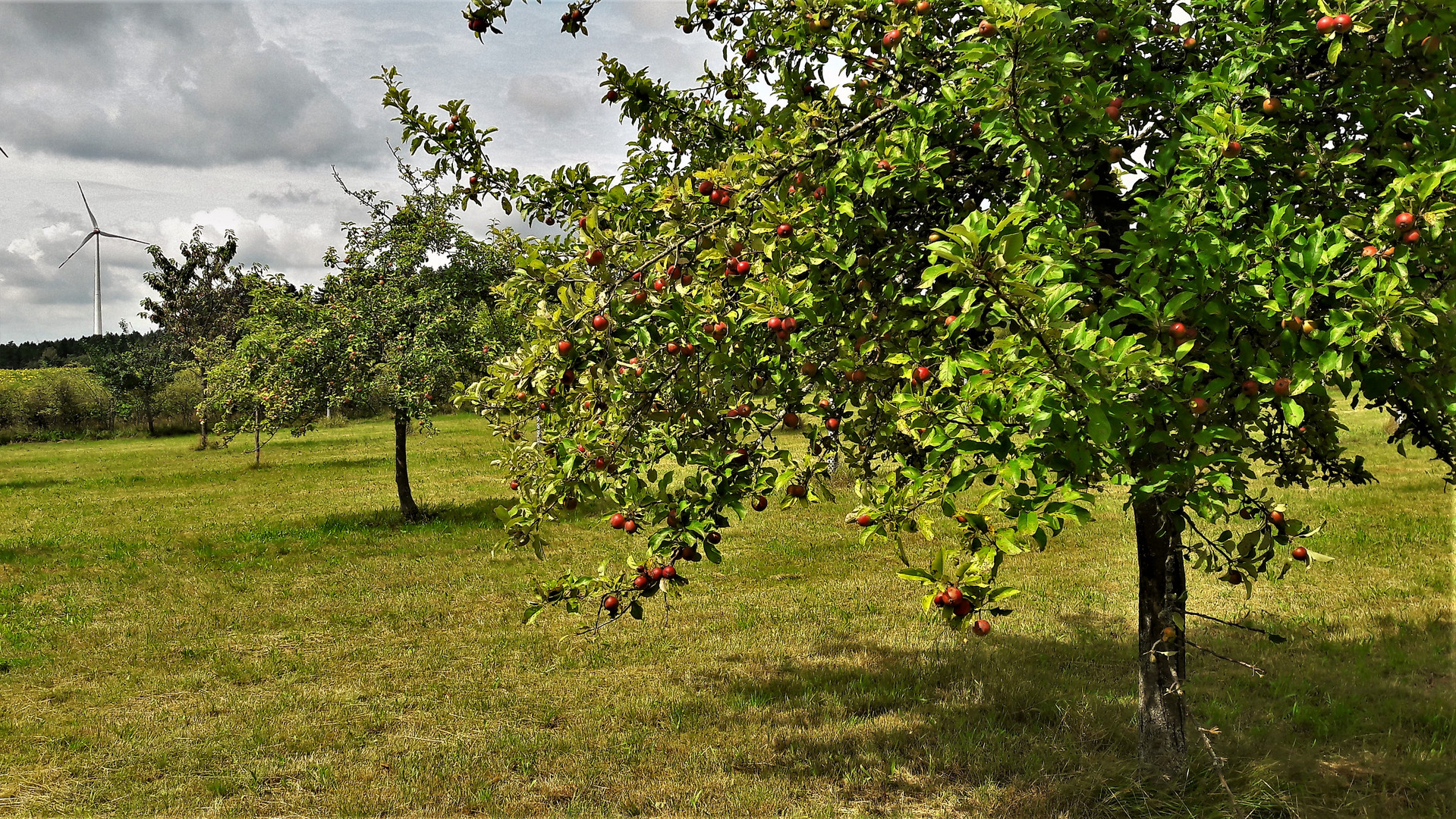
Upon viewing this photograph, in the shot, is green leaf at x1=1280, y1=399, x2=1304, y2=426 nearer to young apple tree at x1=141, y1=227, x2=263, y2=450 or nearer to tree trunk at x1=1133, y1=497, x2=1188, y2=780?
tree trunk at x1=1133, y1=497, x2=1188, y2=780

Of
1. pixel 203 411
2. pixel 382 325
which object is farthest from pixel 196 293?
pixel 382 325

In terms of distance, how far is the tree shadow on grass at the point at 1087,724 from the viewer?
17.8 feet

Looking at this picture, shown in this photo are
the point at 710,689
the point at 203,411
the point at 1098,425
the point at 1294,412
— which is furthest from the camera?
the point at 203,411

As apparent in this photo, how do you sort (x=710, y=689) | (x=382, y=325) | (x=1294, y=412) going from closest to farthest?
(x=1294, y=412)
(x=710, y=689)
(x=382, y=325)

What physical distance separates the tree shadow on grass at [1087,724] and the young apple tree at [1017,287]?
5.39 ft

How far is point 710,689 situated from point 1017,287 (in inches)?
227

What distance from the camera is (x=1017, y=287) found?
2.95 meters

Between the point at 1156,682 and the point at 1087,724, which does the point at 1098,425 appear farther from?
the point at 1087,724

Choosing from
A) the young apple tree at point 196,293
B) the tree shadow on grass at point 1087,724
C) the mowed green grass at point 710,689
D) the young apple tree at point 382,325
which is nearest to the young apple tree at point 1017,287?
the tree shadow on grass at point 1087,724

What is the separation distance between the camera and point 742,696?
746 cm

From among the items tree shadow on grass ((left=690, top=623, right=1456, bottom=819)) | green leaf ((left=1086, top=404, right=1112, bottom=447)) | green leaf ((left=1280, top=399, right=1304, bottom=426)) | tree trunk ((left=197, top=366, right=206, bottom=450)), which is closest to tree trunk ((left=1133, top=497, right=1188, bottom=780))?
tree shadow on grass ((left=690, top=623, right=1456, bottom=819))

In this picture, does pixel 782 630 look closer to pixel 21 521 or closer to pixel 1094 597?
pixel 1094 597

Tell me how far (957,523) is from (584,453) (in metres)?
1.75

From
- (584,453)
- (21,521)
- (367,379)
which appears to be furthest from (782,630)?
(21,521)
